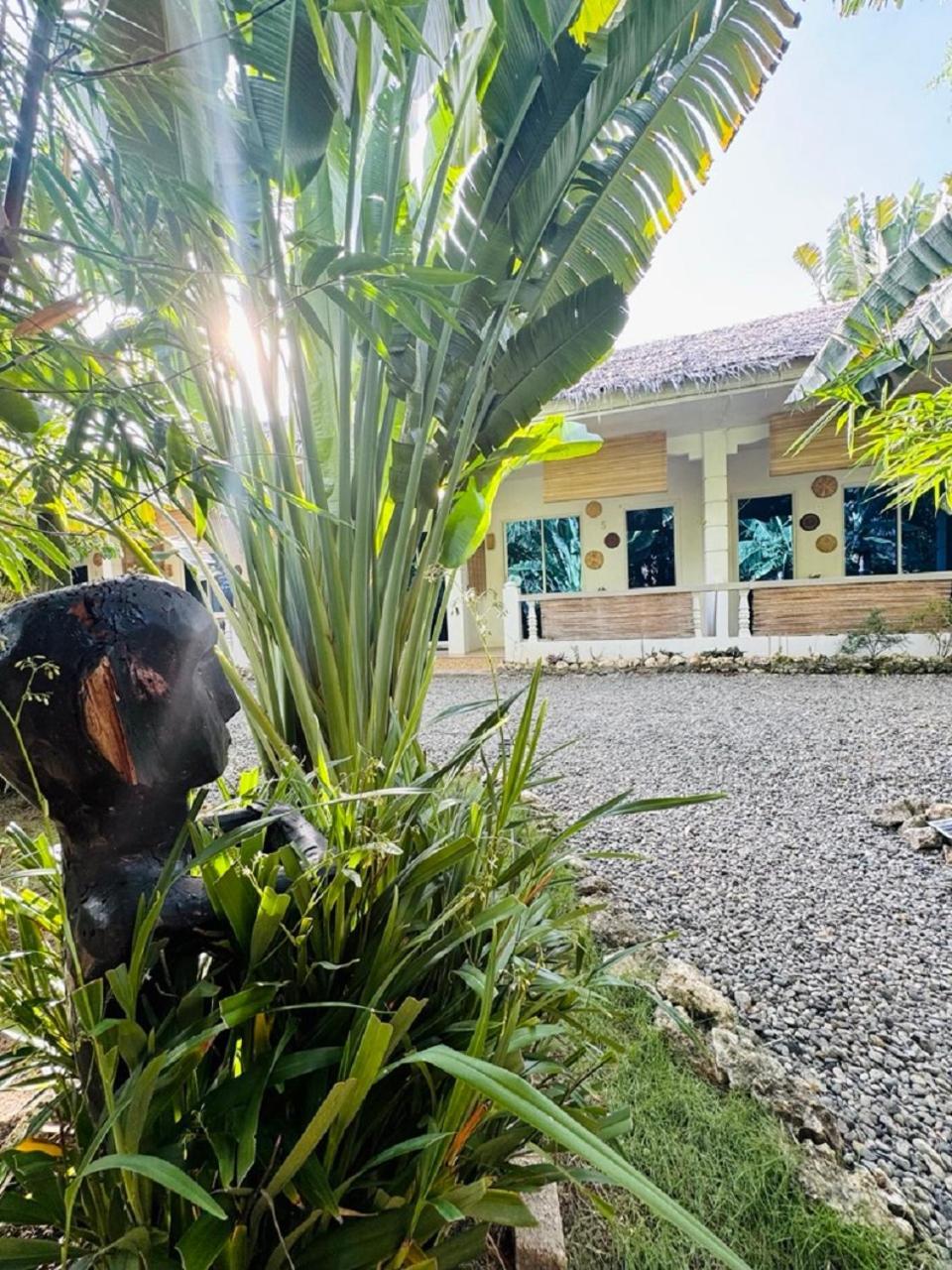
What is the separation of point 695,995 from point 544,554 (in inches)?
388

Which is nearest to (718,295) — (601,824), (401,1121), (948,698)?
(948,698)

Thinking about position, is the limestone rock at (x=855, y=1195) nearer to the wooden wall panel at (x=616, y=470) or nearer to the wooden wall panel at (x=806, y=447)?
the wooden wall panel at (x=806, y=447)

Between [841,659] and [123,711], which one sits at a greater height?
[123,711]

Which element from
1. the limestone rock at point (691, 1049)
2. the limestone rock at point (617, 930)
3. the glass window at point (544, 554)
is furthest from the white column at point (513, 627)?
the limestone rock at point (691, 1049)

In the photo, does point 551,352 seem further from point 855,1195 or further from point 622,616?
point 622,616

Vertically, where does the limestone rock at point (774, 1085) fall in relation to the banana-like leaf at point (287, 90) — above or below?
below

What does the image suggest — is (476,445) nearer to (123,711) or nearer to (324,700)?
(324,700)

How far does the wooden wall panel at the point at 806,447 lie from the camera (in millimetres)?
8320

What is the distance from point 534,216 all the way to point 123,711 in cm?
186

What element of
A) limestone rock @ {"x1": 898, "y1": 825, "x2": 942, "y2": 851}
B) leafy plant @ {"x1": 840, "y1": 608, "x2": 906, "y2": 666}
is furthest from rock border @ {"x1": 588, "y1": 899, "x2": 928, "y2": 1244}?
leafy plant @ {"x1": 840, "y1": 608, "x2": 906, "y2": 666}

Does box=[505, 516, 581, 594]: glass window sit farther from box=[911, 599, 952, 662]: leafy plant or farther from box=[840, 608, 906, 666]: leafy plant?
box=[911, 599, 952, 662]: leafy plant

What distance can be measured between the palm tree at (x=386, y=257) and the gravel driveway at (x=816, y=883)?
116cm

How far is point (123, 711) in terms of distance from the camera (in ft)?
2.55

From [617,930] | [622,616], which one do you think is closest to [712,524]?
[622,616]
